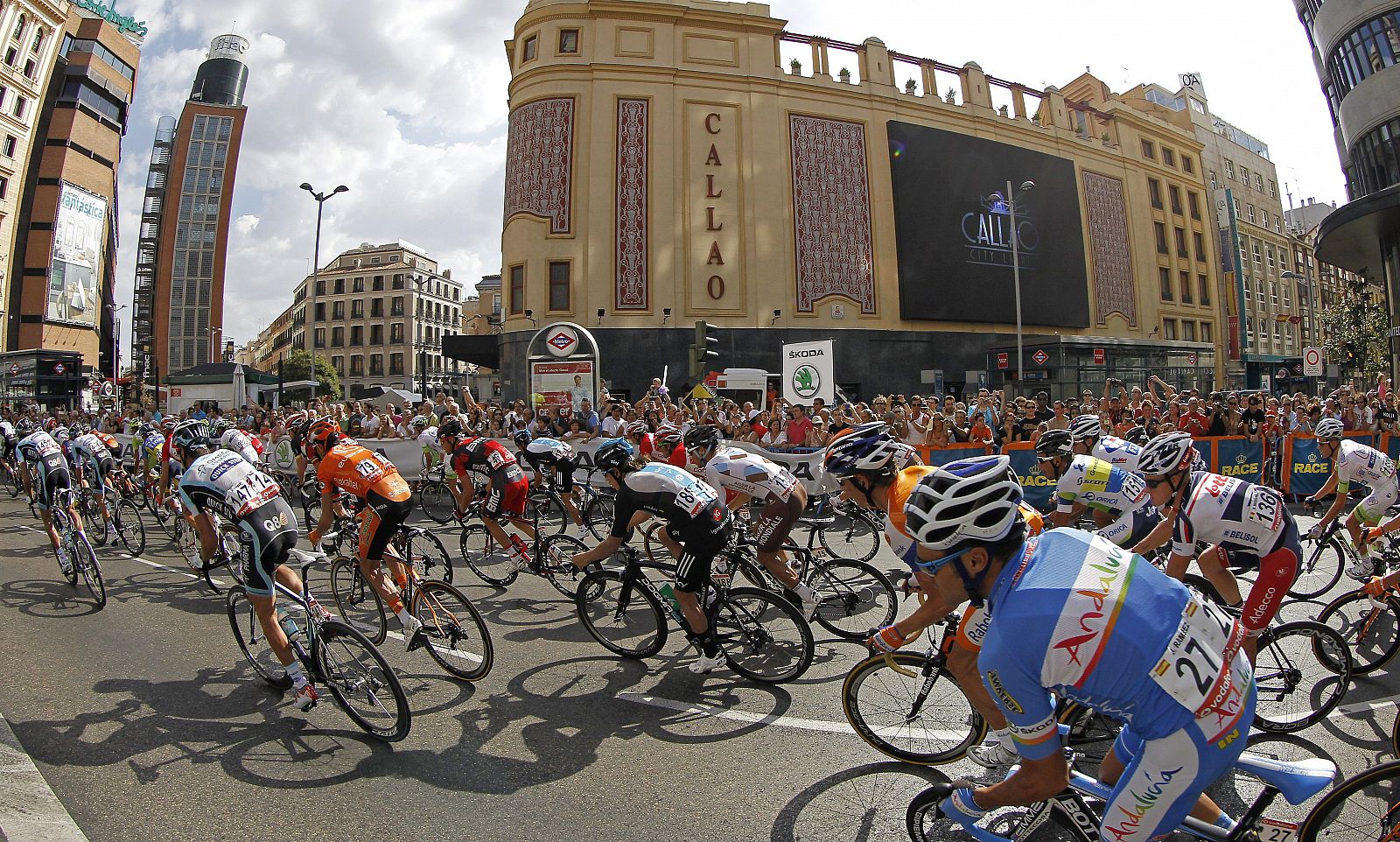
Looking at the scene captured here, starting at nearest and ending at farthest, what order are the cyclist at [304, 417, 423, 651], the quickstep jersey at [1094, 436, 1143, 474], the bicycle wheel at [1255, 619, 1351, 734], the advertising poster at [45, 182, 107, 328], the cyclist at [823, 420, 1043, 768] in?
the cyclist at [823, 420, 1043, 768], the bicycle wheel at [1255, 619, 1351, 734], the cyclist at [304, 417, 423, 651], the quickstep jersey at [1094, 436, 1143, 474], the advertising poster at [45, 182, 107, 328]

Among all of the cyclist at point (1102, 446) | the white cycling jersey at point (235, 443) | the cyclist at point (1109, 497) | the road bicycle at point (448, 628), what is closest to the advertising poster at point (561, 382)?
the white cycling jersey at point (235, 443)

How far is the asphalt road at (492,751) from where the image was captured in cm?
350

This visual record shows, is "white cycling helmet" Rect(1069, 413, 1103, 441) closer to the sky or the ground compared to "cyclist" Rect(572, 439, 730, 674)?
closer to the sky

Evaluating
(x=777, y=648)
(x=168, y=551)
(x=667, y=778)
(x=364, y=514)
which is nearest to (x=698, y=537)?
(x=777, y=648)

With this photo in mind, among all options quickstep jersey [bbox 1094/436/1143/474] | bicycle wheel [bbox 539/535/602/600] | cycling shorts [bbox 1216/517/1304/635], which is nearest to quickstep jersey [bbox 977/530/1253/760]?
cycling shorts [bbox 1216/517/1304/635]

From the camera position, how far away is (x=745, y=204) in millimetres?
32844

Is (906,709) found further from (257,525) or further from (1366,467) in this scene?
(1366,467)

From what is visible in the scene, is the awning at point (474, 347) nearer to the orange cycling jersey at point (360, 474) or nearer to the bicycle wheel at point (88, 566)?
the bicycle wheel at point (88, 566)

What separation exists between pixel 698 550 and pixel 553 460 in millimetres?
3633

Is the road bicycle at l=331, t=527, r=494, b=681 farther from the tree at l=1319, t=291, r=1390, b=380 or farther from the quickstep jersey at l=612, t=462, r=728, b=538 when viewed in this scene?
the tree at l=1319, t=291, r=1390, b=380

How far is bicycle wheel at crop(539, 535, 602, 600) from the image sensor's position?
754 centimetres

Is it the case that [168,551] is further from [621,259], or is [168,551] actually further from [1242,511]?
[621,259]

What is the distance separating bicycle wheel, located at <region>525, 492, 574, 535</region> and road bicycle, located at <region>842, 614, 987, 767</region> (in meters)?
5.00

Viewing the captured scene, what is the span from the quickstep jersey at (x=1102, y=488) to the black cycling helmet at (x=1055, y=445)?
1111 millimetres
